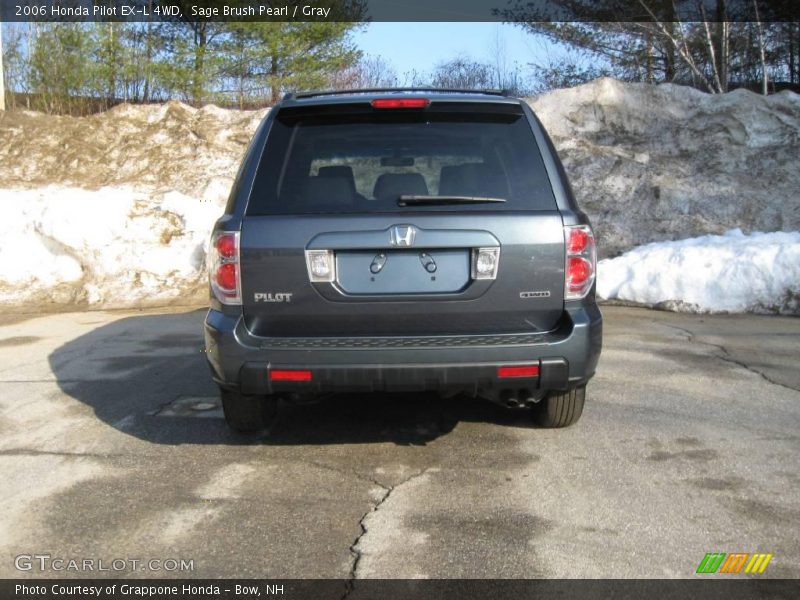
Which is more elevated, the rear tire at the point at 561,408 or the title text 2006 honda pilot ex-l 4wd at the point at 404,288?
the title text 2006 honda pilot ex-l 4wd at the point at 404,288

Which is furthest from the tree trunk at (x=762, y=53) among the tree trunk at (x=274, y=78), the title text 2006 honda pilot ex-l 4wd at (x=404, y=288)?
the title text 2006 honda pilot ex-l 4wd at (x=404, y=288)

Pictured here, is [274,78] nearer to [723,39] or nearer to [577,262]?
[723,39]

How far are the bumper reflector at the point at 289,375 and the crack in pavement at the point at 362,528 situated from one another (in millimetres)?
669

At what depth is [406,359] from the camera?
3.87 meters

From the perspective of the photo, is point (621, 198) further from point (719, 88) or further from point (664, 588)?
point (664, 588)

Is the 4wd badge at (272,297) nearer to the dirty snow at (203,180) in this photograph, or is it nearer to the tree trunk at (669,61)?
the dirty snow at (203,180)

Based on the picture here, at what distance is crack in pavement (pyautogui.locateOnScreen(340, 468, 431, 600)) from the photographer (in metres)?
3.03

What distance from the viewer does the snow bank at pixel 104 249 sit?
10.7 metres

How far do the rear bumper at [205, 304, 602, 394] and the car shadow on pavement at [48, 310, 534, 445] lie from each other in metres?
0.89

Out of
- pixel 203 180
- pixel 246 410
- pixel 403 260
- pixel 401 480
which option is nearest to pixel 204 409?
pixel 246 410

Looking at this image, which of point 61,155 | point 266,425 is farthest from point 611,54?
point 266,425

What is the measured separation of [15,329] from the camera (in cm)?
881

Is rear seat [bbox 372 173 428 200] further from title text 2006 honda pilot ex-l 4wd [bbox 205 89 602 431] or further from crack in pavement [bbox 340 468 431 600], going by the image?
crack in pavement [bbox 340 468 431 600]

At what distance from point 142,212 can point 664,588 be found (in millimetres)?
10305
